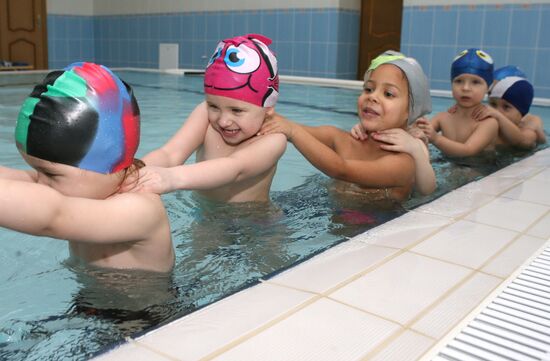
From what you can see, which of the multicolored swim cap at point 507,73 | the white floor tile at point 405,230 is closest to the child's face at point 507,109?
the multicolored swim cap at point 507,73

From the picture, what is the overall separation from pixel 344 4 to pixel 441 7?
9.28ft

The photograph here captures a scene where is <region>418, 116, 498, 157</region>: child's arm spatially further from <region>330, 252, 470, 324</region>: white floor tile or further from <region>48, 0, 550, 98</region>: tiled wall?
<region>48, 0, 550, 98</region>: tiled wall

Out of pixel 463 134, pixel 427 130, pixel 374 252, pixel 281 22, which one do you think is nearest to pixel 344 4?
pixel 281 22

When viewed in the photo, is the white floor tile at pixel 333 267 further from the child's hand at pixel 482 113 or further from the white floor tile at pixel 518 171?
the child's hand at pixel 482 113

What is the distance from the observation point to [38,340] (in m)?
1.98

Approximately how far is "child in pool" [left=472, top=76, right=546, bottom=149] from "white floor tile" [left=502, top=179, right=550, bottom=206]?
1.45 meters

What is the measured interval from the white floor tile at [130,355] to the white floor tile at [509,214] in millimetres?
1983

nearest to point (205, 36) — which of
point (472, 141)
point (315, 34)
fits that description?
point (315, 34)

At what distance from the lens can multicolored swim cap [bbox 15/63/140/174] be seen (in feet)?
6.07

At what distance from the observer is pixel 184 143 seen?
10.8ft

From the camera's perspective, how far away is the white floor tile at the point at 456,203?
321 cm

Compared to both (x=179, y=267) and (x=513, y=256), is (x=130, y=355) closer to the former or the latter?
(x=179, y=267)

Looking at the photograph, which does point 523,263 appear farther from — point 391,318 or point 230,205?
point 230,205

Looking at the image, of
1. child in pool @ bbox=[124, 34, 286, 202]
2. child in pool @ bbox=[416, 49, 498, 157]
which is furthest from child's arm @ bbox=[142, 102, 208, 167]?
child in pool @ bbox=[416, 49, 498, 157]
